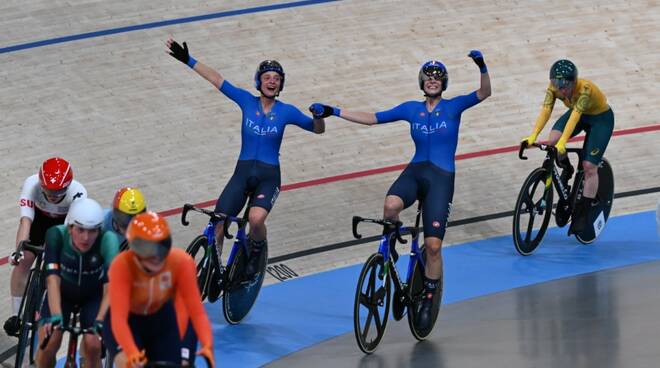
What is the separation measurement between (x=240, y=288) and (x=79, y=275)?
187 cm

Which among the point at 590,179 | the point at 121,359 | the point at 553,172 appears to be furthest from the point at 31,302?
the point at 590,179

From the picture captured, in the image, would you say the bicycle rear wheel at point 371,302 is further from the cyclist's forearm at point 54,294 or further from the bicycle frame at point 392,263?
the cyclist's forearm at point 54,294

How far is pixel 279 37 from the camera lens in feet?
39.9

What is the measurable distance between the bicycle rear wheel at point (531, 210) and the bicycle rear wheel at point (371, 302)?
1798 millimetres

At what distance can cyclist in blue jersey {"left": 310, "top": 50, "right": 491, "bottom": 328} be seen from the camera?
24.6ft

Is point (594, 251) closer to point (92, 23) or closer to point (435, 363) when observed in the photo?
point (435, 363)

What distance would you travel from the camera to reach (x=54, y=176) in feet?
22.4

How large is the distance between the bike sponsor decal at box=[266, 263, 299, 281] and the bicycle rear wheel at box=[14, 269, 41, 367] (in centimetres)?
215

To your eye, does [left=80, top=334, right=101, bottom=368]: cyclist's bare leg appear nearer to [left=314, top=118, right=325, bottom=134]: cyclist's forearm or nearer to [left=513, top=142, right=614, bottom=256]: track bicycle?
[left=314, top=118, right=325, bottom=134]: cyclist's forearm

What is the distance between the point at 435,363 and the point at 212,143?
3.86 metres

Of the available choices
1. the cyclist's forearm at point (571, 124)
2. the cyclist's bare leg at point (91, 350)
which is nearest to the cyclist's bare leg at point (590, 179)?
the cyclist's forearm at point (571, 124)

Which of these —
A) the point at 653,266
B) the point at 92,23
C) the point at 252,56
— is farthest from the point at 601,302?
the point at 92,23

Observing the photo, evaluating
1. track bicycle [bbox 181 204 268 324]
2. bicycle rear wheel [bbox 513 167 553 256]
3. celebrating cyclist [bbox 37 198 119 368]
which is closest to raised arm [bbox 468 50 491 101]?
bicycle rear wheel [bbox 513 167 553 256]

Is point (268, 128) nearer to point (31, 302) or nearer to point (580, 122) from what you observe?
point (31, 302)
